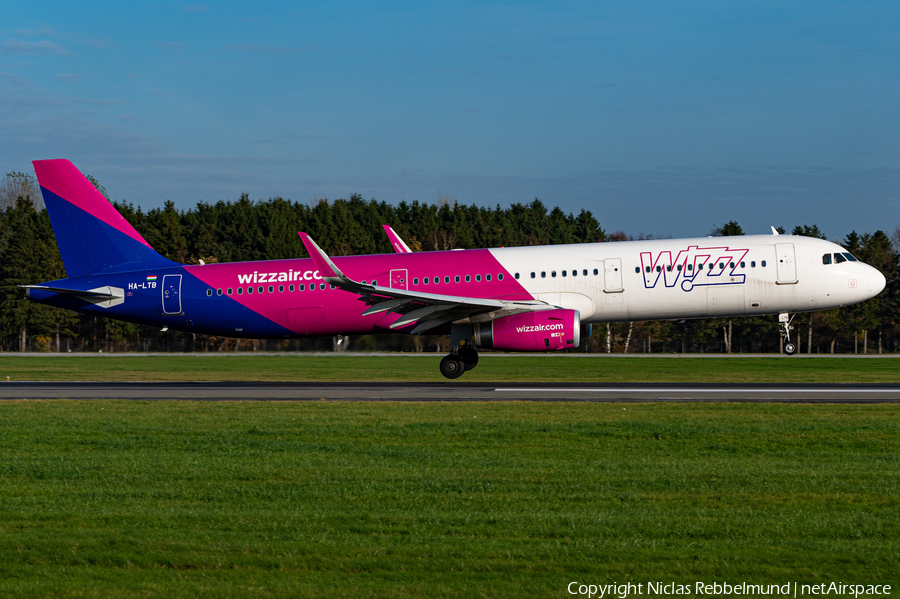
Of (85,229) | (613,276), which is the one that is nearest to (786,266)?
(613,276)

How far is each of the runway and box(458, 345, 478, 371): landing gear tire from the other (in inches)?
60.9

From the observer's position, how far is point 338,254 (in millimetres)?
81688

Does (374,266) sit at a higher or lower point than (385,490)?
higher

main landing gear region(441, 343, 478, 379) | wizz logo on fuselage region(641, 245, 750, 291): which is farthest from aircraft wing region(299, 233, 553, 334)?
wizz logo on fuselage region(641, 245, 750, 291)

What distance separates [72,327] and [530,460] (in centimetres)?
7244

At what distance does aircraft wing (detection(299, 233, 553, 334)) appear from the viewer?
82.4ft

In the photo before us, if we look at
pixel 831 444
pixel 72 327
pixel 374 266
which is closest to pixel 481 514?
pixel 831 444

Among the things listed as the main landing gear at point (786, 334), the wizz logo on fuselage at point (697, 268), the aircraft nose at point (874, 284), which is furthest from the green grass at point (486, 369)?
the wizz logo on fuselage at point (697, 268)

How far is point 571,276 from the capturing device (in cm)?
2697

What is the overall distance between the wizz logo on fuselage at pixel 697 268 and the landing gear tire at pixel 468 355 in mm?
6138

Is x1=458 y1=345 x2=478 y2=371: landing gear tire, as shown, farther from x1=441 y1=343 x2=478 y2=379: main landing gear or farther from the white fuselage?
the white fuselage

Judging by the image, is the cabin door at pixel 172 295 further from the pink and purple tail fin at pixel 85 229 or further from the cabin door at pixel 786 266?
the cabin door at pixel 786 266

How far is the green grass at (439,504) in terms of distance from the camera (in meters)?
6.71

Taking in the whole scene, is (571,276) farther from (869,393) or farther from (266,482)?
(266,482)
